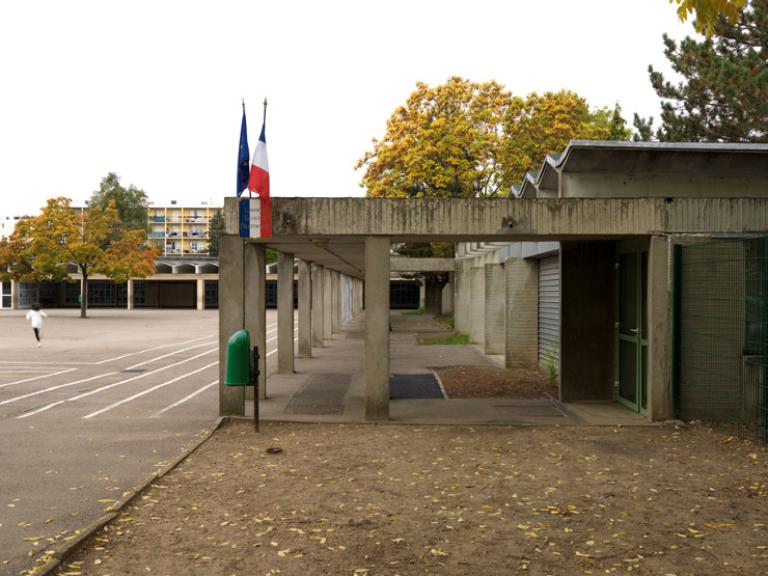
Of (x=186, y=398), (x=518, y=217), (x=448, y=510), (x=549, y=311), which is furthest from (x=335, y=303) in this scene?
(x=448, y=510)

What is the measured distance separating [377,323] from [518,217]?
2.44 m

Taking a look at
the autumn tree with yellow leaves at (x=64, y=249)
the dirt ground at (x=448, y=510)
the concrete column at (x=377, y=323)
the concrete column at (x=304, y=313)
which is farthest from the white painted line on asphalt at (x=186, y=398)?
the autumn tree with yellow leaves at (x=64, y=249)

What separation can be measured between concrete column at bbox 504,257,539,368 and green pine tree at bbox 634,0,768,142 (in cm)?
1061

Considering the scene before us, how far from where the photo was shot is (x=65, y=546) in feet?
16.8

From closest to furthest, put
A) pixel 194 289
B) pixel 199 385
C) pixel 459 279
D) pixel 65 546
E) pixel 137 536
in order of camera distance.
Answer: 1. pixel 65 546
2. pixel 137 536
3. pixel 199 385
4. pixel 459 279
5. pixel 194 289

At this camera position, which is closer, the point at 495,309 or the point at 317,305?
the point at 495,309

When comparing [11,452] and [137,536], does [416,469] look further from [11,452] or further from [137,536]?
[11,452]

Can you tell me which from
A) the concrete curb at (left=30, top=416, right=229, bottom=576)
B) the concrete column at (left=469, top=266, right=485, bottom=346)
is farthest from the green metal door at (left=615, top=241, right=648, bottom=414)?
the concrete column at (left=469, top=266, right=485, bottom=346)

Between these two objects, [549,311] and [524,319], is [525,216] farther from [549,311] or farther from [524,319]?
[524,319]

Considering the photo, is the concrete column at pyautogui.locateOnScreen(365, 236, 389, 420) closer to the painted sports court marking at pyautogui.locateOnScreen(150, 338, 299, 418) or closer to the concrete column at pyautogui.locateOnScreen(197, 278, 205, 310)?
the painted sports court marking at pyautogui.locateOnScreen(150, 338, 299, 418)

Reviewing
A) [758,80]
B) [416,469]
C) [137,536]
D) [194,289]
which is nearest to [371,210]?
[416,469]

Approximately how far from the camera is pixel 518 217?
9.98 meters

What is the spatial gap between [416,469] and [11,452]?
4706 mm

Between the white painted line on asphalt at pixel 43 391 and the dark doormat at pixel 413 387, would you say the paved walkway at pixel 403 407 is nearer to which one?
the dark doormat at pixel 413 387
